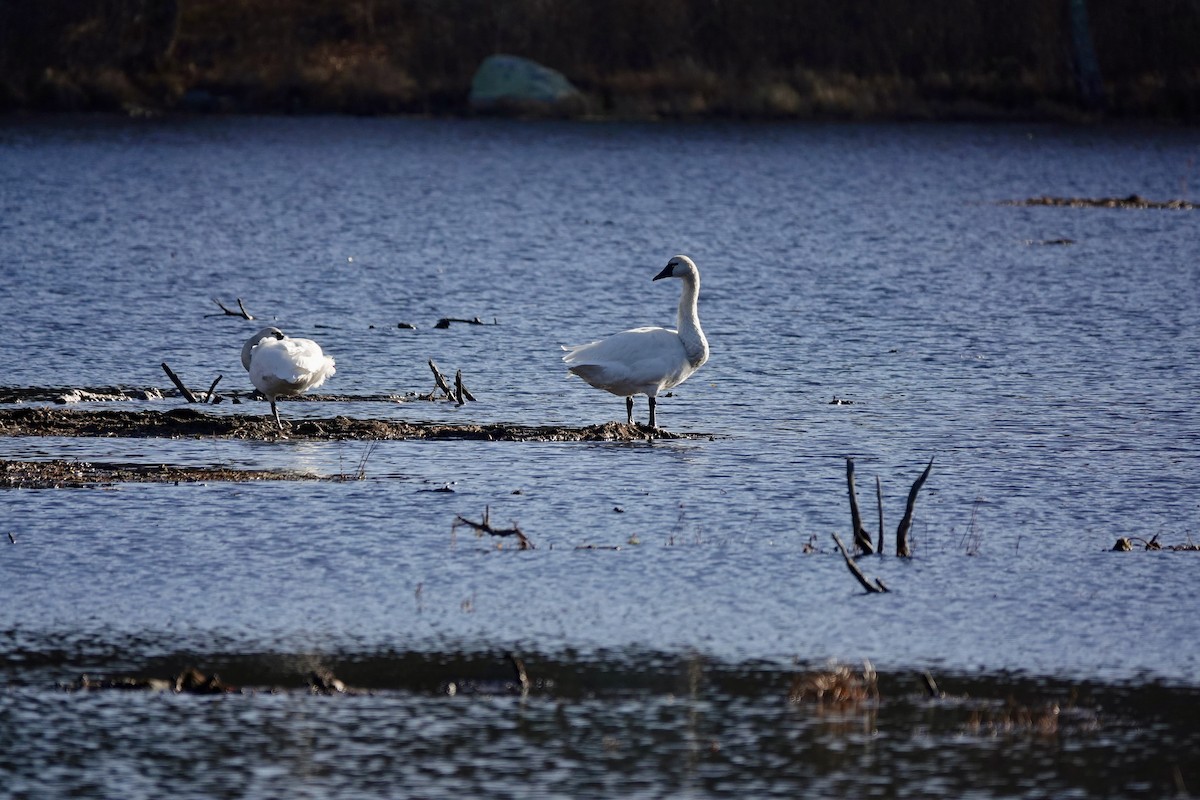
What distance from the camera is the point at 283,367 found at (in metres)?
17.1

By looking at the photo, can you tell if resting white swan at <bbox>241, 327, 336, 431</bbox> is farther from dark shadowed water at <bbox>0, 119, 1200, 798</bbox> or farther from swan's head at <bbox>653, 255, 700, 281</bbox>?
swan's head at <bbox>653, 255, 700, 281</bbox>

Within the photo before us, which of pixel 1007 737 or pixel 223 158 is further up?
pixel 223 158

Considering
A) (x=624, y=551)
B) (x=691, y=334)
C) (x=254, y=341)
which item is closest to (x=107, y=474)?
(x=254, y=341)

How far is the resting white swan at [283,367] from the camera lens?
1714 centimetres

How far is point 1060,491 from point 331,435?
→ 6580 millimetres

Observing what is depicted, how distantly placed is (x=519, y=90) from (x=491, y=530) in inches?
2435

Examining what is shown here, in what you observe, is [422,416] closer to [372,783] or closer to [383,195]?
[372,783]

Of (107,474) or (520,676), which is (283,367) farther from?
(520,676)

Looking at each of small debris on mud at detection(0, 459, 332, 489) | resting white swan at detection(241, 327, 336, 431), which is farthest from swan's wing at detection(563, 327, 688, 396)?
small debris on mud at detection(0, 459, 332, 489)

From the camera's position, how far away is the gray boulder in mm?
73125

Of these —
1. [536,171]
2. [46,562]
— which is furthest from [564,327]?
[536,171]

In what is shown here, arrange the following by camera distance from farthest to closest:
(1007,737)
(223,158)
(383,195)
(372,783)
Result: (223,158)
(383,195)
(1007,737)
(372,783)

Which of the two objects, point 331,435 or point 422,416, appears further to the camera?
point 422,416

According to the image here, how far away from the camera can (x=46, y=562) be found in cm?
1249
